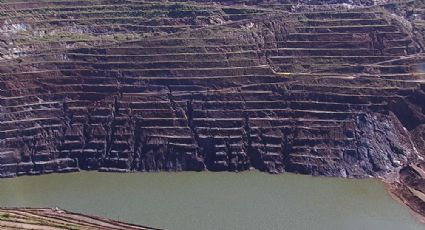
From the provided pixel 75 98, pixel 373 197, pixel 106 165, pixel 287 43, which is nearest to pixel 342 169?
pixel 373 197

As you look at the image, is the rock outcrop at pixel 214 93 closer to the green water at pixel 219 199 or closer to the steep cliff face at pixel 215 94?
the steep cliff face at pixel 215 94

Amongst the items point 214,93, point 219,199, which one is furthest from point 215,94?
point 219,199

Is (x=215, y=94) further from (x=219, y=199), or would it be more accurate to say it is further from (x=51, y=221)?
(x=51, y=221)

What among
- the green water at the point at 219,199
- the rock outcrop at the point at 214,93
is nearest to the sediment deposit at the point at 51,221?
the green water at the point at 219,199

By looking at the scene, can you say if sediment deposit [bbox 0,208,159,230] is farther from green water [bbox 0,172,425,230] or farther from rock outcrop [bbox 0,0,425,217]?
rock outcrop [bbox 0,0,425,217]

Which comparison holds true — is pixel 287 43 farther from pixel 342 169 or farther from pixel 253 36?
pixel 342 169

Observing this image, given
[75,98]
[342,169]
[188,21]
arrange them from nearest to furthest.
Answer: [342,169] → [75,98] → [188,21]
